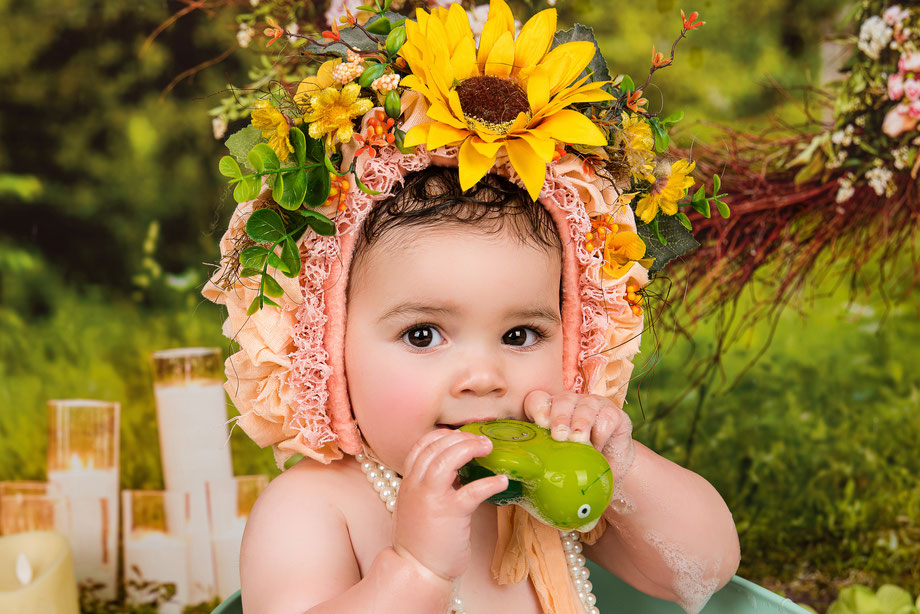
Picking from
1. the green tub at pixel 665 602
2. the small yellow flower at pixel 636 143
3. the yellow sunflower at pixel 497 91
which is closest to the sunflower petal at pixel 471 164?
the yellow sunflower at pixel 497 91

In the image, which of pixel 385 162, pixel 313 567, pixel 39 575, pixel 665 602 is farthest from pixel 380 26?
pixel 39 575

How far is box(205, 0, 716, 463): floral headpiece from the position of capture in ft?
2.88

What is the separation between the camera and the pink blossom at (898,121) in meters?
1.71

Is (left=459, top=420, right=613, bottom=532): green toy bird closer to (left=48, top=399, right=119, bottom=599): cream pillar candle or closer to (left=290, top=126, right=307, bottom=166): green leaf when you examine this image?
(left=290, top=126, right=307, bottom=166): green leaf

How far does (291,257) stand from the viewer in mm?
894

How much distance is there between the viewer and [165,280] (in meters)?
1.72

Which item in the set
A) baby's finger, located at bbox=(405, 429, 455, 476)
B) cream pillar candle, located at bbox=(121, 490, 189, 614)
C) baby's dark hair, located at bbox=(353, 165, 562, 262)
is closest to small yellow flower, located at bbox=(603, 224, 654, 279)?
baby's dark hair, located at bbox=(353, 165, 562, 262)

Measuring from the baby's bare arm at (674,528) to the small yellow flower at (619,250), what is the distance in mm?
209

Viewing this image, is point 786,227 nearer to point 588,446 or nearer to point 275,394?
point 588,446

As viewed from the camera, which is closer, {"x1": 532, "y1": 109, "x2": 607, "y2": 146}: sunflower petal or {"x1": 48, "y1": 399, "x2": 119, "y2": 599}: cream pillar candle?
{"x1": 532, "y1": 109, "x2": 607, "y2": 146}: sunflower petal

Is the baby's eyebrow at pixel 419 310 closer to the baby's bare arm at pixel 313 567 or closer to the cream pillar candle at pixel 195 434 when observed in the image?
the baby's bare arm at pixel 313 567

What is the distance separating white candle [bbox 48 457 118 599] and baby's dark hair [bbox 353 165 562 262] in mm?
1087

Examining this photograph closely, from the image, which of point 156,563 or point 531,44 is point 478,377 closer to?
→ point 531,44

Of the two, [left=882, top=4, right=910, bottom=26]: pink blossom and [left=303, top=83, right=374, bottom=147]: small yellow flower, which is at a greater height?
[left=882, top=4, right=910, bottom=26]: pink blossom
